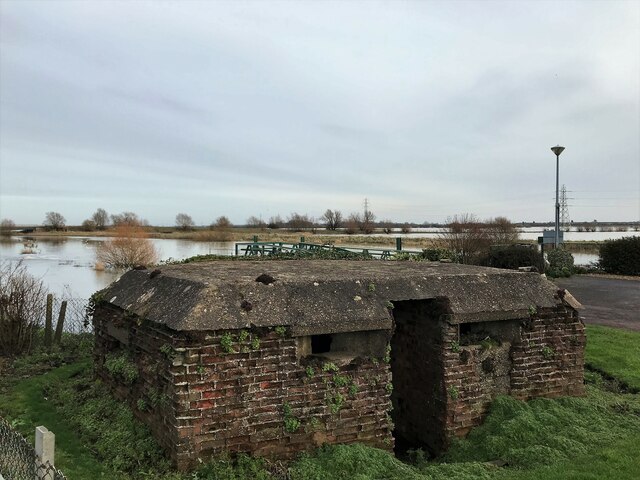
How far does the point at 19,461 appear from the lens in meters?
3.97

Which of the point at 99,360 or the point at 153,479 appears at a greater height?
the point at 99,360

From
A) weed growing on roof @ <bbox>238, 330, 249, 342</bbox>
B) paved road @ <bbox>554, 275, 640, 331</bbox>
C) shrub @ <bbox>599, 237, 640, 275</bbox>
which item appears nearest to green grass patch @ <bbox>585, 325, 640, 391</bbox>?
paved road @ <bbox>554, 275, 640, 331</bbox>

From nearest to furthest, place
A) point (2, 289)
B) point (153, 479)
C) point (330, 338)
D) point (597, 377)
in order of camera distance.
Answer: point (153, 479), point (330, 338), point (597, 377), point (2, 289)

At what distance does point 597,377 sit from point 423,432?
3.48 m

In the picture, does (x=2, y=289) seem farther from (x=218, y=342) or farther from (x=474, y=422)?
(x=474, y=422)

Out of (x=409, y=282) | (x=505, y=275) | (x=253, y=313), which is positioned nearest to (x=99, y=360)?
(x=253, y=313)

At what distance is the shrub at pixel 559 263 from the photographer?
22875 mm

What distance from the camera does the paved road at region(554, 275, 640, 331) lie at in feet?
42.4

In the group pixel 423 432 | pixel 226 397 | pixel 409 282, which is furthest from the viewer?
pixel 423 432

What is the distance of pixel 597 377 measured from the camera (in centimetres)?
770

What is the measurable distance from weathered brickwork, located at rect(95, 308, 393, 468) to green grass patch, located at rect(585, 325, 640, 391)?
4691 millimetres

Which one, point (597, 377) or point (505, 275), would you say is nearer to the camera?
point (505, 275)

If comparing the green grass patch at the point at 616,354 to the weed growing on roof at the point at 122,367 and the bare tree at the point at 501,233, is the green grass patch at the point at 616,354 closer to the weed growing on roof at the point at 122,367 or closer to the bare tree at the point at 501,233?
the weed growing on roof at the point at 122,367

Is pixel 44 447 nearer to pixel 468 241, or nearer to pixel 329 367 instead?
pixel 329 367
